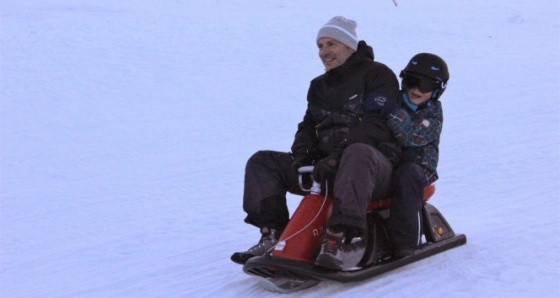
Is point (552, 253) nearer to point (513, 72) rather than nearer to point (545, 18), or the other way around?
point (513, 72)

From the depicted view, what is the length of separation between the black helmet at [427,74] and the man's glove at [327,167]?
0.72 m

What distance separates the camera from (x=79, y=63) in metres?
14.5

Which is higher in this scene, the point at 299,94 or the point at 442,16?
the point at 442,16

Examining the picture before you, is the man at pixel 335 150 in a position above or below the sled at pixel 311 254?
above

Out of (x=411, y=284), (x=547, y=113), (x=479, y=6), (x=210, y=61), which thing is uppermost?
(x=479, y=6)

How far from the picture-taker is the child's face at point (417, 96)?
5070 mm

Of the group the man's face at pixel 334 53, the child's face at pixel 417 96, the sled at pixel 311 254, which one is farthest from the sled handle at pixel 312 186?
the child's face at pixel 417 96

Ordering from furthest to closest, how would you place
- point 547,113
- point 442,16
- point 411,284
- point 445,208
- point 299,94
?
point 442,16 < point 299,94 < point 547,113 < point 445,208 < point 411,284

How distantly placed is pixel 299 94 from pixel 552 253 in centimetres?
805

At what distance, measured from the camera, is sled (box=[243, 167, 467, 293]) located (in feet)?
15.0

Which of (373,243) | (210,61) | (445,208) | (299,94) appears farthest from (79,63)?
(373,243)

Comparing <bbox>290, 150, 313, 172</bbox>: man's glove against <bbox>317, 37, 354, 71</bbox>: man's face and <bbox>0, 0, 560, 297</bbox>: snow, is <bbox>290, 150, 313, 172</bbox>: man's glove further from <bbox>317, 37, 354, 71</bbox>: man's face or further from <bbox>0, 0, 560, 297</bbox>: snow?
<bbox>0, 0, 560, 297</bbox>: snow

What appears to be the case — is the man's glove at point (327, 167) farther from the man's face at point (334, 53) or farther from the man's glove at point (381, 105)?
the man's face at point (334, 53)

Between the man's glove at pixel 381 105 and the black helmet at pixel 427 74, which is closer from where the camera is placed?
the man's glove at pixel 381 105
